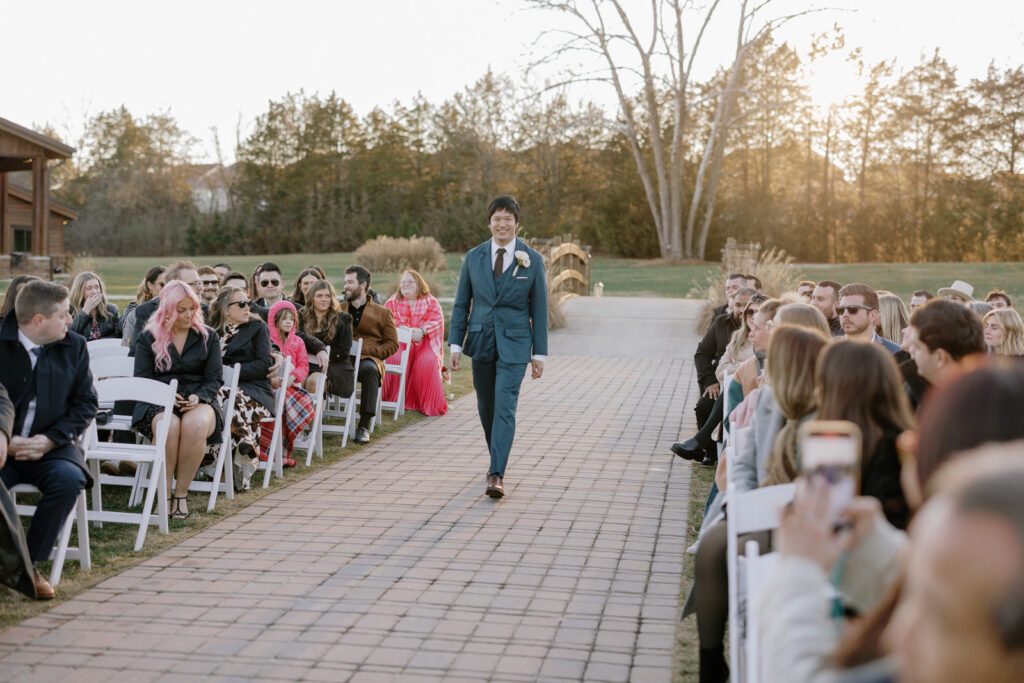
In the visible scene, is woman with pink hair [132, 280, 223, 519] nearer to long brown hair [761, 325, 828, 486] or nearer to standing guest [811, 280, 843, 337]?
long brown hair [761, 325, 828, 486]

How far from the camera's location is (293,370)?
861 centimetres

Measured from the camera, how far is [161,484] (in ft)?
21.2

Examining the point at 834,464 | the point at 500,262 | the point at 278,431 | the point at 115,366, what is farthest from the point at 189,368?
the point at 834,464

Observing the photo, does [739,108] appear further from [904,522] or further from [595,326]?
[904,522]

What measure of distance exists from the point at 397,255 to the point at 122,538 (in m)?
35.3

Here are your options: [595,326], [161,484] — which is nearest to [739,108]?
[595,326]

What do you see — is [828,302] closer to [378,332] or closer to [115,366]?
[378,332]

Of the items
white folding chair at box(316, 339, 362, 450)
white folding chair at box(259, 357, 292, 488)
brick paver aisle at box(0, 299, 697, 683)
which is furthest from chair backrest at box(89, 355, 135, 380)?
white folding chair at box(316, 339, 362, 450)

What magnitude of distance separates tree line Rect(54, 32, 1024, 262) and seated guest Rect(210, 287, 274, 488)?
33.0m

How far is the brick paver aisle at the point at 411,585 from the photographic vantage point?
4.40m

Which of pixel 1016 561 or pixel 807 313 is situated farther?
pixel 807 313

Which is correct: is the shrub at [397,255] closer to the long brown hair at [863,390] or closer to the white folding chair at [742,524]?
the white folding chair at [742,524]

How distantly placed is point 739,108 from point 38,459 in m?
49.9

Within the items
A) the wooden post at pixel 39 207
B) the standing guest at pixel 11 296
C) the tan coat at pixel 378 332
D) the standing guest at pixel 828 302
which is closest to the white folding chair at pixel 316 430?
the tan coat at pixel 378 332
